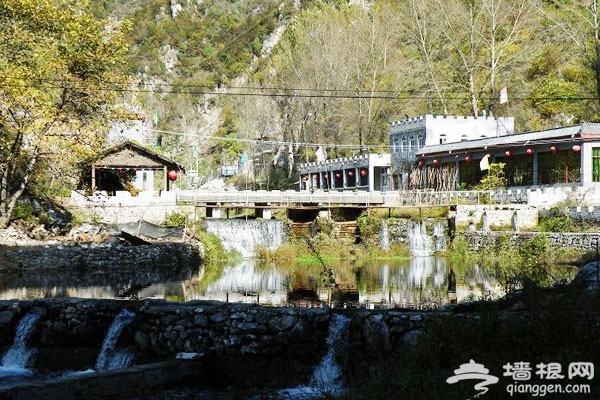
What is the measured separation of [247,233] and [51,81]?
13.0 meters

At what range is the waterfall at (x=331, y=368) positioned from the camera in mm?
11289

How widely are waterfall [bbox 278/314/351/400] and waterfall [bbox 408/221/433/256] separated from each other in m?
25.7

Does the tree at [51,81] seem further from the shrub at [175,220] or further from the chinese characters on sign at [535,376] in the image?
the chinese characters on sign at [535,376]

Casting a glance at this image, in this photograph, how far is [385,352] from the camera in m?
11.7

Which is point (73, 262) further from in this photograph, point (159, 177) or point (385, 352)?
point (159, 177)

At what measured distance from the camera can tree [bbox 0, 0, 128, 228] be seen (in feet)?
94.0

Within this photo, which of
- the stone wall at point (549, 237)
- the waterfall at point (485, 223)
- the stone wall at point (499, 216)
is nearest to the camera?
the stone wall at point (549, 237)

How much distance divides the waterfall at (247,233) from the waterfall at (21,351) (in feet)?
75.6

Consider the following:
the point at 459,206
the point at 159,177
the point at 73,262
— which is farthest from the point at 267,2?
the point at 73,262

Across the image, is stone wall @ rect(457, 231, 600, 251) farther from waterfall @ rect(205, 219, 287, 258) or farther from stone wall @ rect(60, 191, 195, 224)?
stone wall @ rect(60, 191, 195, 224)

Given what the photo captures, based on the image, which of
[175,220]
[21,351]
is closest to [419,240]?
[175,220]

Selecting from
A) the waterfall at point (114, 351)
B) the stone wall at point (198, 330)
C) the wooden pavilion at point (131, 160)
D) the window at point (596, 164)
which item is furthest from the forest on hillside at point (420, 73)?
the waterfall at point (114, 351)

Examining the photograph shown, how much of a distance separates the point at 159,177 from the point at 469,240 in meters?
40.9

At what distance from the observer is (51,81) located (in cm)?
2975
